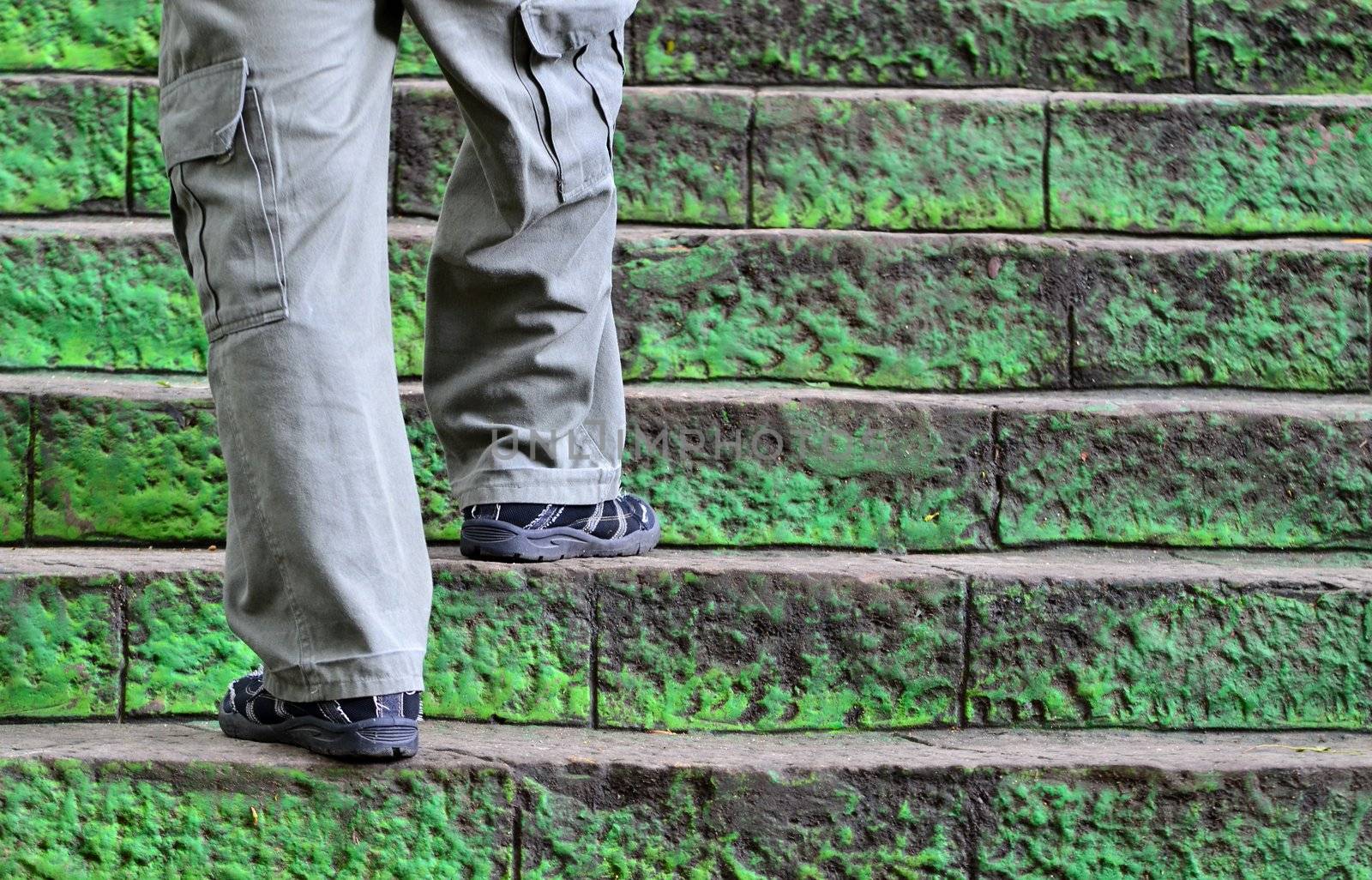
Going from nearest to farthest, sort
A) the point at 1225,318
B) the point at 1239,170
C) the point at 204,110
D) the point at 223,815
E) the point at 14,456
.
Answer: the point at 204,110 < the point at 223,815 < the point at 14,456 < the point at 1225,318 < the point at 1239,170

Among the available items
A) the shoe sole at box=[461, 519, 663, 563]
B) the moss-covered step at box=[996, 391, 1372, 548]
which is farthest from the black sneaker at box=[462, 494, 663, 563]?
the moss-covered step at box=[996, 391, 1372, 548]

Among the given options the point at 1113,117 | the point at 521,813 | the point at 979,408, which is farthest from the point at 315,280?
the point at 1113,117

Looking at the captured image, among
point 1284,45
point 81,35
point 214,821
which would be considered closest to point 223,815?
point 214,821

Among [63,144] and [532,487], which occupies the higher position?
[63,144]

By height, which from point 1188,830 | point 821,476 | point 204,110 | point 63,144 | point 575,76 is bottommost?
point 1188,830

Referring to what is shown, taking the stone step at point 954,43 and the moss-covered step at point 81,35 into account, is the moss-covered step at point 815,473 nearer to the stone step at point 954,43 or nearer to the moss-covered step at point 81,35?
the stone step at point 954,43

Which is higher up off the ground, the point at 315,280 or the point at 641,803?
the point at 315,280

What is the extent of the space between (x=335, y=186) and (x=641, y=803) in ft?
2.98

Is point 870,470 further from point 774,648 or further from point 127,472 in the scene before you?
point 127,472

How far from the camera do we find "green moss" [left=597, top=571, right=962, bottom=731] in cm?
199

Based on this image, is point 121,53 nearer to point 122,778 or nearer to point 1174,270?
point 122,778

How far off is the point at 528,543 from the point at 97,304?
108cm

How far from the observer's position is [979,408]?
2287mm

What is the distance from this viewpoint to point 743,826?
67.8 inches
